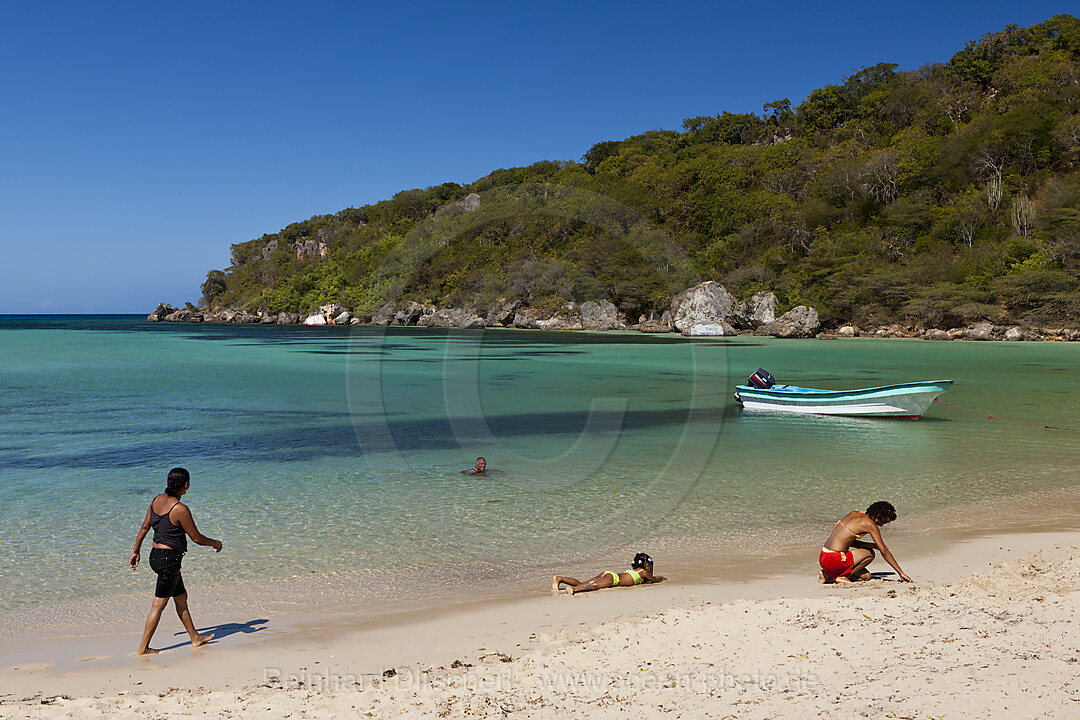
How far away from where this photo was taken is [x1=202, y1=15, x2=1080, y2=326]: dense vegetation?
233 ft

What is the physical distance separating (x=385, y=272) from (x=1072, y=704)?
135m

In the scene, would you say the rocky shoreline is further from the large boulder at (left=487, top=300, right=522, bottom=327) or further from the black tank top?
the black tank top

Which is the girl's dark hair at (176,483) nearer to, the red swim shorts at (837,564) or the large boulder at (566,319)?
the red swim shorts at (837,564)

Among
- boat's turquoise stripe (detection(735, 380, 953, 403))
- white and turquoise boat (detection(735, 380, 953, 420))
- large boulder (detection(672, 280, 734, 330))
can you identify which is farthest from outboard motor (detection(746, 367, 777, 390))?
large boulder (detection(672, 280, 734, 330))

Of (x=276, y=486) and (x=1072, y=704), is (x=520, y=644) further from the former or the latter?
(x=276, y=486)

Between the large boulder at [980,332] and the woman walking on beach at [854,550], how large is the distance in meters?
65.3

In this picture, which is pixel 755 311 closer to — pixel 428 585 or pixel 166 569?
pixel 428 585

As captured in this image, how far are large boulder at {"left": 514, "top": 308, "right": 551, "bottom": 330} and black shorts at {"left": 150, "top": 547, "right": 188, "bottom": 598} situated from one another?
9529 centimetres

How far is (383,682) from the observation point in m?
5.08

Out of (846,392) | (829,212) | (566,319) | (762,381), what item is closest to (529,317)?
(566,319)

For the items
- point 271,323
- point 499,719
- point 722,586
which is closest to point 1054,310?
point 722,586

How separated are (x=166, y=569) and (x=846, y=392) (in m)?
19.3

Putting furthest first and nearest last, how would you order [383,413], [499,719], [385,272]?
[385,272], [383,413], [499,719]

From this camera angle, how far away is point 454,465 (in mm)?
15070
